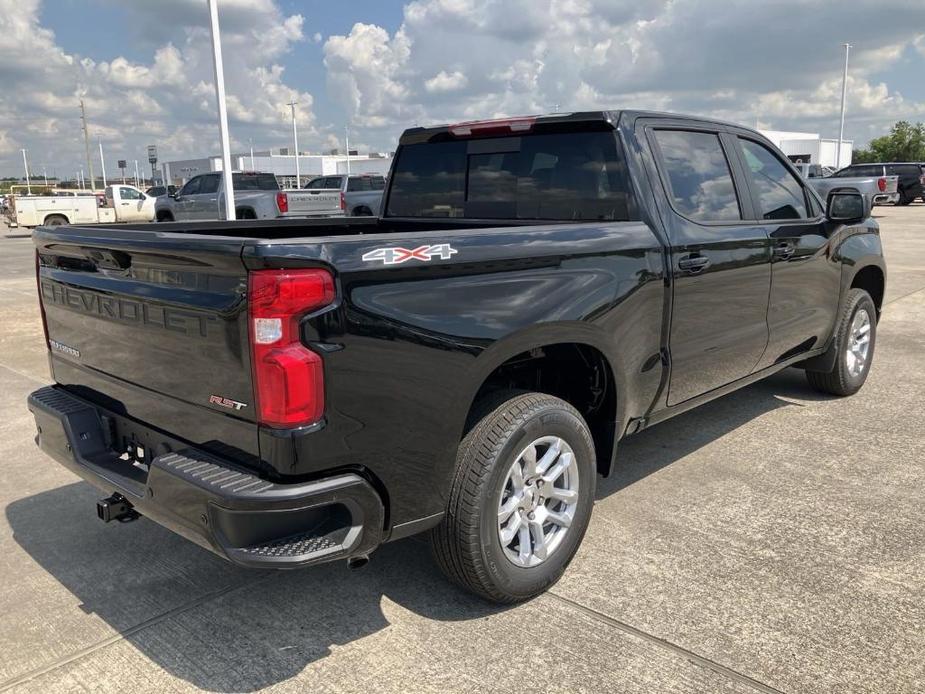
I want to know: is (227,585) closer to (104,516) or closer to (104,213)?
(104,516)

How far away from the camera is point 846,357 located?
5500mm

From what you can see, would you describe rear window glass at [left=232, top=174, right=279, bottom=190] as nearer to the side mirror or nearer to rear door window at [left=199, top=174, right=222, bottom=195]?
rear door window at [left=199, top=174, right=222, bottom=195]

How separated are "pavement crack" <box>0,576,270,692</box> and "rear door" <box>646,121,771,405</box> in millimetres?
2197

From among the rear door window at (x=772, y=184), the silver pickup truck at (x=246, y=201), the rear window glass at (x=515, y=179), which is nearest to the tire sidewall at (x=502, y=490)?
the rear window glass at (x=515, y=179)

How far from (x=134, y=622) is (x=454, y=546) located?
1287mm

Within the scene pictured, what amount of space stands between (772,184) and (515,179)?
1618mm

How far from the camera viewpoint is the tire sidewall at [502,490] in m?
2.80

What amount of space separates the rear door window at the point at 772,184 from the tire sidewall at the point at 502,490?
6.60 ft

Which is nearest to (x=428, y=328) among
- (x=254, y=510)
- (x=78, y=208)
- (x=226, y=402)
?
(x=226, y=402)

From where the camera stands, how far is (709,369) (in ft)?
13.0

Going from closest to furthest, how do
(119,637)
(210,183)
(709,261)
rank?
(119,637) → (709,261) → (210,183)

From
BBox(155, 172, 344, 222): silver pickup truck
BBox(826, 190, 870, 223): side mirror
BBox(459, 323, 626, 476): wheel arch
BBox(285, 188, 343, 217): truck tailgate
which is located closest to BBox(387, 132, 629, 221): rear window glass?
BBox(459, 323, 626, 476): wheel arch

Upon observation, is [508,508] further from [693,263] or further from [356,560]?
[693,263]

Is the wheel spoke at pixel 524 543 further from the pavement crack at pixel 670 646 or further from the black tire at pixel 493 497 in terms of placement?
the pavement crack at pixel 670 646
